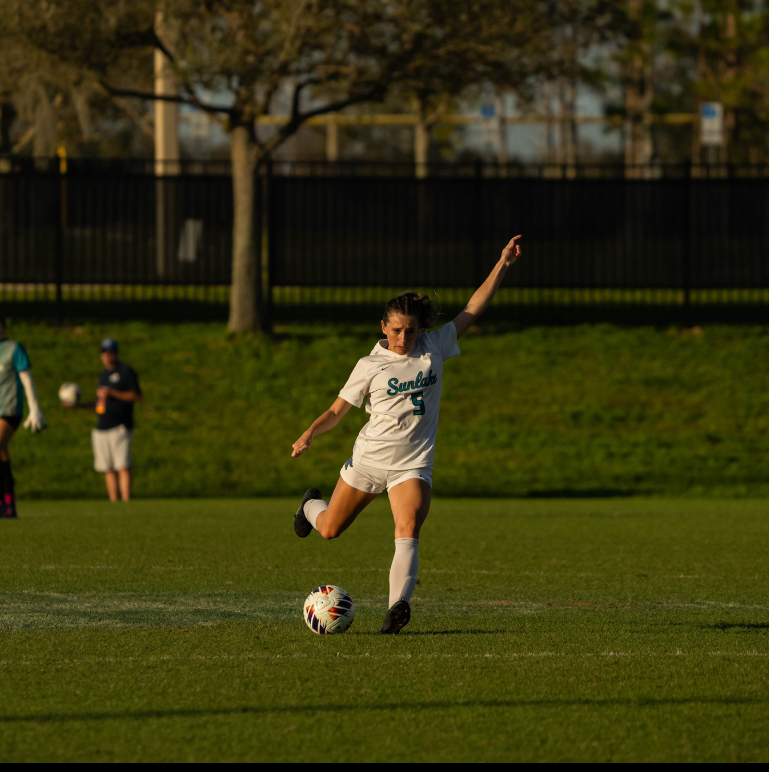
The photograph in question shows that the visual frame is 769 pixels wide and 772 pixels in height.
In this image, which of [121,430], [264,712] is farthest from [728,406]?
[264,712]

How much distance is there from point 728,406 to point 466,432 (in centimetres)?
429

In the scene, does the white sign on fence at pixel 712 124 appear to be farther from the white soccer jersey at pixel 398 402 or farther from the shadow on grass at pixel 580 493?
the white soccer jersey at pixel 398 402

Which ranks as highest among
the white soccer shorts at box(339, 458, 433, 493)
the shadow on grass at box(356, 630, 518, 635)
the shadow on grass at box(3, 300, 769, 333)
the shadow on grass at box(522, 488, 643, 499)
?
the shadow on grass at box(3, 300, 769, 333)

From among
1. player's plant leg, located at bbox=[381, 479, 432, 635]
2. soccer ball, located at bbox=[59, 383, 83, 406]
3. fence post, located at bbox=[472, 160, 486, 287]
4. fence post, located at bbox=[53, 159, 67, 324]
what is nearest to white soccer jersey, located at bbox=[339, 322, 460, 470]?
player's plant leg, located at bbox=[381, 479, 432, 635]

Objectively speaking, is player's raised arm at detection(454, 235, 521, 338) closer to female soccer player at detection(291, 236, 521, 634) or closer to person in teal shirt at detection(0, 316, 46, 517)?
female soccer player at detection(291, 236, 521, 634)

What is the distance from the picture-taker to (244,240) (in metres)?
21.8

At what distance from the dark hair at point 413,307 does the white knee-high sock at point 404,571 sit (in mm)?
1273

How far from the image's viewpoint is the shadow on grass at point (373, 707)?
17.6 feet

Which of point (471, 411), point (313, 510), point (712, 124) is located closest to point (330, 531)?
point (313, 510)

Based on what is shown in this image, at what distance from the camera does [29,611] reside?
7973 mm

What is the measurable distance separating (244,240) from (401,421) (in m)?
15.0

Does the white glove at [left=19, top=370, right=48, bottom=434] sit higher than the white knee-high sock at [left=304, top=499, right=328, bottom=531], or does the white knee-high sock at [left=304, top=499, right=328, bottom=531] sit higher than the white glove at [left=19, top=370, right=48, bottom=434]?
the white glove at [left=19, top=370, right=48, bottom=434]

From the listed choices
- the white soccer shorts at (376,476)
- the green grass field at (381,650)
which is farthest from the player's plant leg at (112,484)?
the white soccer shorts at (376,476)

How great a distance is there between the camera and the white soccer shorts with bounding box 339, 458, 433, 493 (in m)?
7.27
